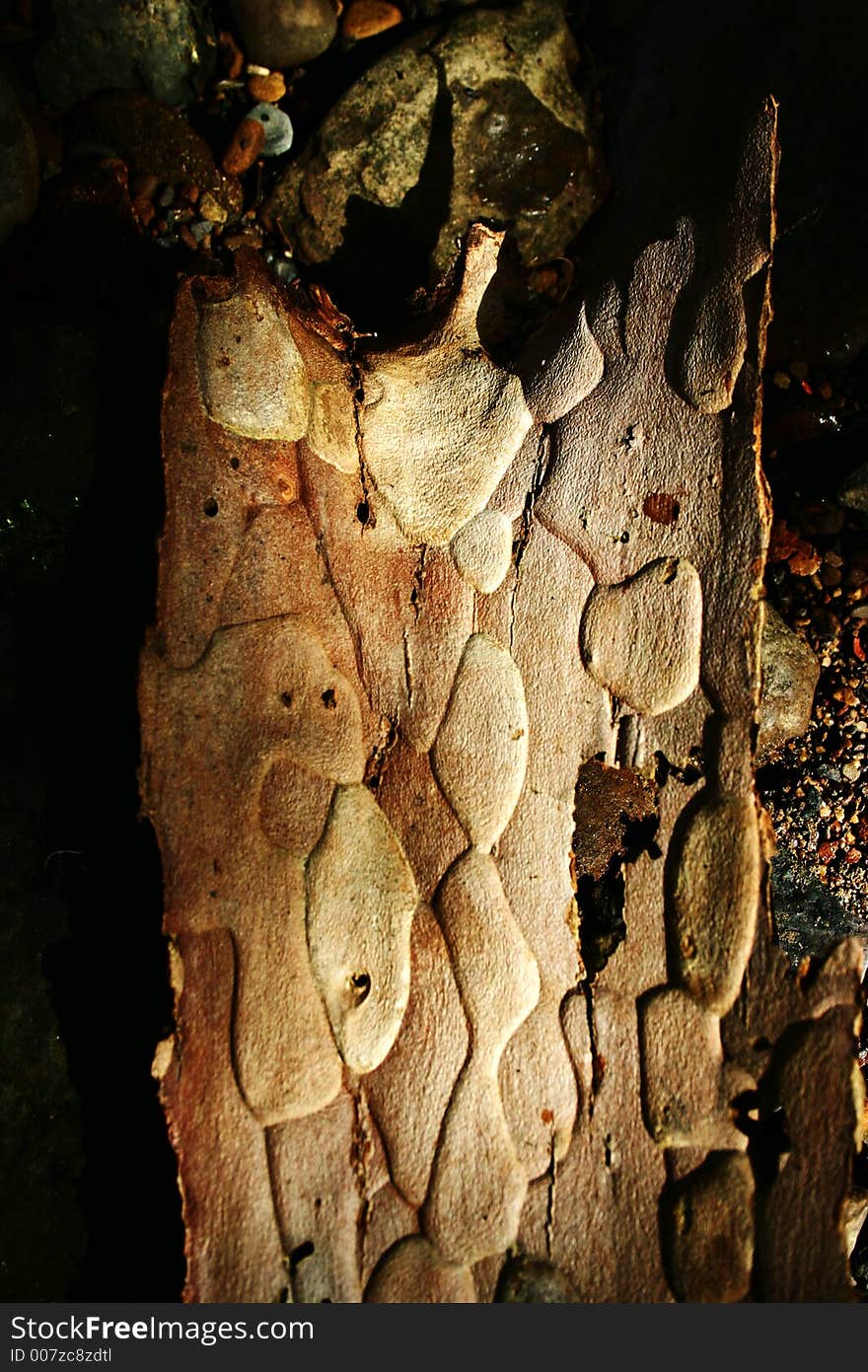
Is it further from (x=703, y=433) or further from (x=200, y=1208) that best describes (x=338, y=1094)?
(x=703, y=433)

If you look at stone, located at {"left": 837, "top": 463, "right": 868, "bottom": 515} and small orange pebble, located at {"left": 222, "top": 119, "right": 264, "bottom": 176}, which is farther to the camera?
small orange pebble, located at {"left": 222, "top": 119, "right": 264, "bottom": 176}

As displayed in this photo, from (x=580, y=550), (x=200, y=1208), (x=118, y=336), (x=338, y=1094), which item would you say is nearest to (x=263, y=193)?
(x=118, y=336)

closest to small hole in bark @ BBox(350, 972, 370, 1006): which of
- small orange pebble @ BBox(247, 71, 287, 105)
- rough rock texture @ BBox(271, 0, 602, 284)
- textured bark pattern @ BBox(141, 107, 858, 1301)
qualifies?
textured bark pattern @ BBox(141, 107, 858, 1301)

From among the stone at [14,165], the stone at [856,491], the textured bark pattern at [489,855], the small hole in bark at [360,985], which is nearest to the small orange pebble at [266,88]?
the stone at [14,165]

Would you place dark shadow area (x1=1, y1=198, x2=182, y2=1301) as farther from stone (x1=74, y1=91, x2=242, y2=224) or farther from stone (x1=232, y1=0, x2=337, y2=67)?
stone (x1=232, y1=0, x2=337, y2=67)

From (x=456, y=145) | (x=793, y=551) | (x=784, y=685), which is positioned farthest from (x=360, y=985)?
(x=456, y=145)

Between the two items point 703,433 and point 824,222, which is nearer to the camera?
point 703,433
